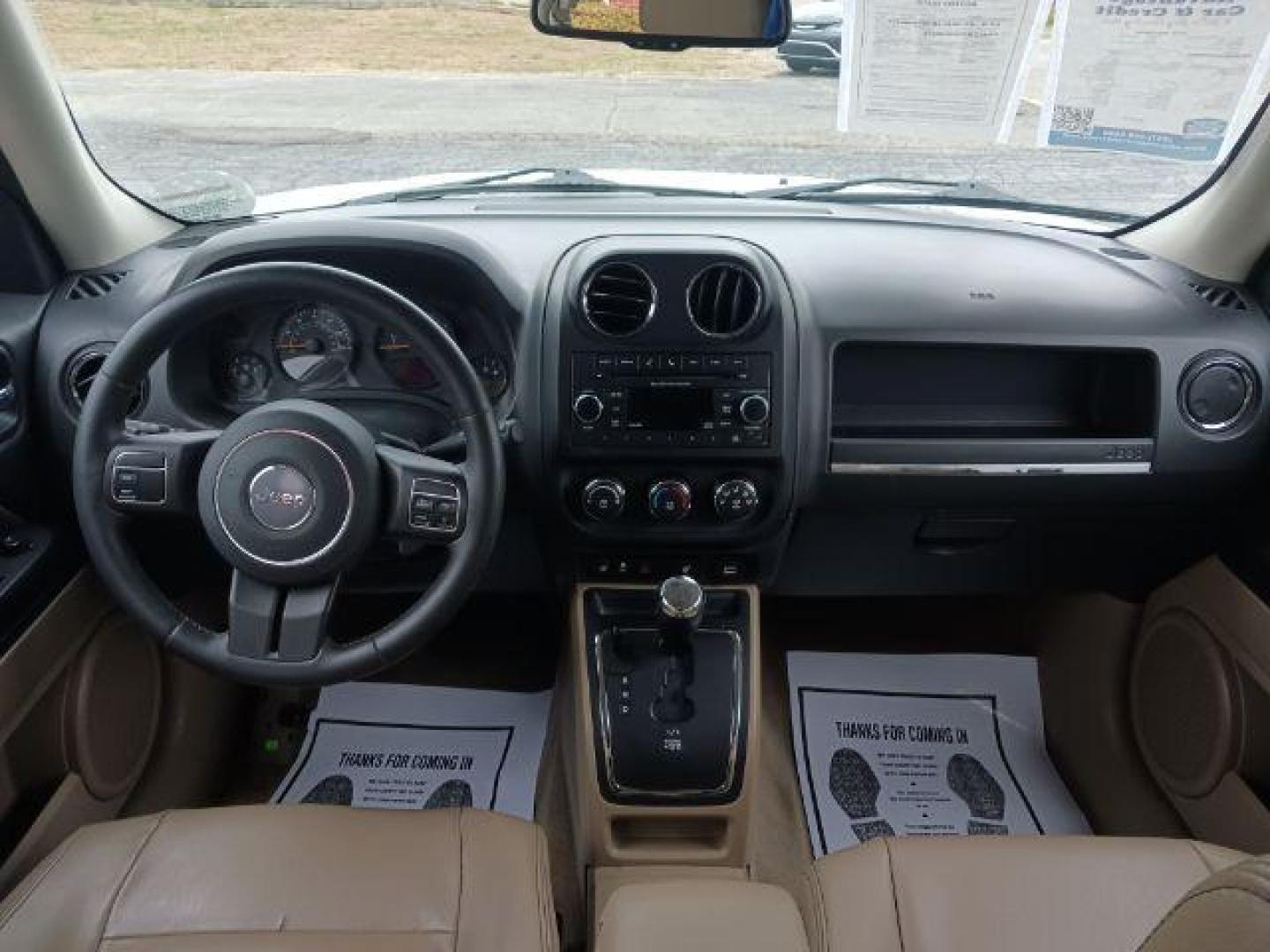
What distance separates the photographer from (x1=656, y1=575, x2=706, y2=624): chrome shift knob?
186 cm

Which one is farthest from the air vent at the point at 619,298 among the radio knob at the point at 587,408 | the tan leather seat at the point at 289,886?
the tan leather seat at the point at 289,886

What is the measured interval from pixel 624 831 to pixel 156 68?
163 cm

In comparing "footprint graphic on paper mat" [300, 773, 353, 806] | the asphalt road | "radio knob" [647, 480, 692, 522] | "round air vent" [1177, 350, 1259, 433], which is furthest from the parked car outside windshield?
"footprint graphic on paper mat" [300, 773, 353, 806]

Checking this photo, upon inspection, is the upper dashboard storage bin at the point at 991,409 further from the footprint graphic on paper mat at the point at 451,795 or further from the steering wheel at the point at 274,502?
the footprint graphic on paper mat at the point at 451,795

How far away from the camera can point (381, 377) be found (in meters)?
1.89

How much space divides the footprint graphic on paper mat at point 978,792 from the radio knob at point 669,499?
36.5 inches

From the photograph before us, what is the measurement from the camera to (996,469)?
1944mm

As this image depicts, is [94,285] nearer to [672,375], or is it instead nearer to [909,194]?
[672,375]

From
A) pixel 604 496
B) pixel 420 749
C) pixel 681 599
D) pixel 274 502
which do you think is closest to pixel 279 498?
pixel 274 502

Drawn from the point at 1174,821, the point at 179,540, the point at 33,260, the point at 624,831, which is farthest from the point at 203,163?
the point at 1174,821

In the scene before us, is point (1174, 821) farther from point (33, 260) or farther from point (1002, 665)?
point (33, 260)

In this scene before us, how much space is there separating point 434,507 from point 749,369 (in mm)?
584

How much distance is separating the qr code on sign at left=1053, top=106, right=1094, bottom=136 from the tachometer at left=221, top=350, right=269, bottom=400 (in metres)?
1.34

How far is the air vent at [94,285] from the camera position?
195cm
